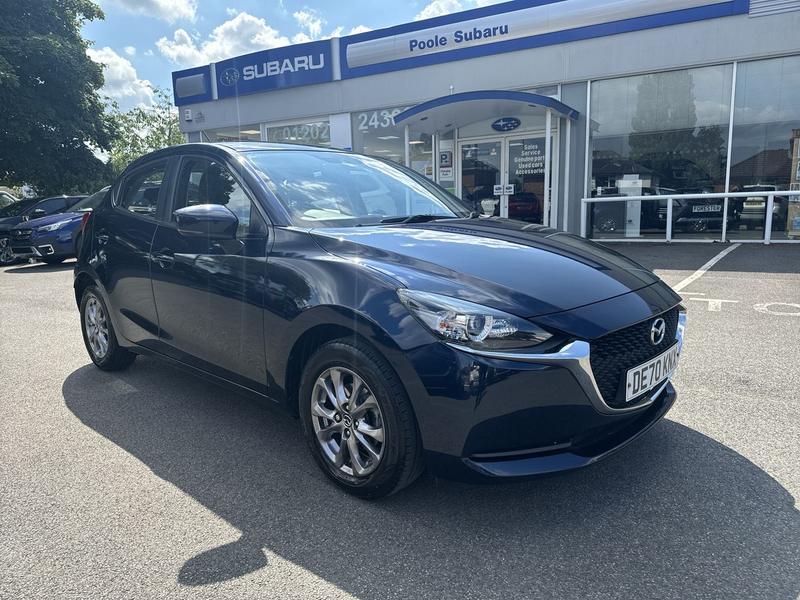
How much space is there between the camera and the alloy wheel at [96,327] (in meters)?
4.52

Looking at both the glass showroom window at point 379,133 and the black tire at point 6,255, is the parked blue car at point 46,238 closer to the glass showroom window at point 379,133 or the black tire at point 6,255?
the black tire at point 6,255

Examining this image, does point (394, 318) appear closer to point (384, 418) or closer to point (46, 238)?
point (384, 418)

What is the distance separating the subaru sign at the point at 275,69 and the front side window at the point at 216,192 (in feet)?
41.6

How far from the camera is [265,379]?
300 cm

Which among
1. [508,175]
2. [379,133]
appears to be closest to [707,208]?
[508,175]

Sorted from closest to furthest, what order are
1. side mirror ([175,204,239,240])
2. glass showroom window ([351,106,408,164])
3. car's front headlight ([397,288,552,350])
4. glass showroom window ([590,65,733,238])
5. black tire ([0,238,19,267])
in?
car's front headlight ([397,288,552,350]) < side mirror ([175,204,239,240]) < glass showroom window ([590,65,733,238]) < black tire ([0,238,19,267]) < glass showroom window ([351,106,408,164])

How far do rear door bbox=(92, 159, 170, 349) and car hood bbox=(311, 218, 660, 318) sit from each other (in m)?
1.56

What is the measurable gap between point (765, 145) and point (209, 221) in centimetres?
1160

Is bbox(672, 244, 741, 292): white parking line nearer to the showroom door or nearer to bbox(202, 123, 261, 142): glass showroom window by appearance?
the showroom door

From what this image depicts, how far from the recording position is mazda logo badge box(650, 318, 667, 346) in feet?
8.52

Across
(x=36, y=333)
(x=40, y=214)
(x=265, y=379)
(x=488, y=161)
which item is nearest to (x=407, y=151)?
(x=488, y=161)

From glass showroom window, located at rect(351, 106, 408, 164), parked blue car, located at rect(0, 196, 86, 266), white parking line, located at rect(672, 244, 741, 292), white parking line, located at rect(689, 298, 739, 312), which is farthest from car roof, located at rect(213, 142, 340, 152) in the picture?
parked blue car, located at rect(0, 196, 86, 266)

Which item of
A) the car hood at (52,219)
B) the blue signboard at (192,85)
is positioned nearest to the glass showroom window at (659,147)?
the car hood at (52,219)

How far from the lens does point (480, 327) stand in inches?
88.2
